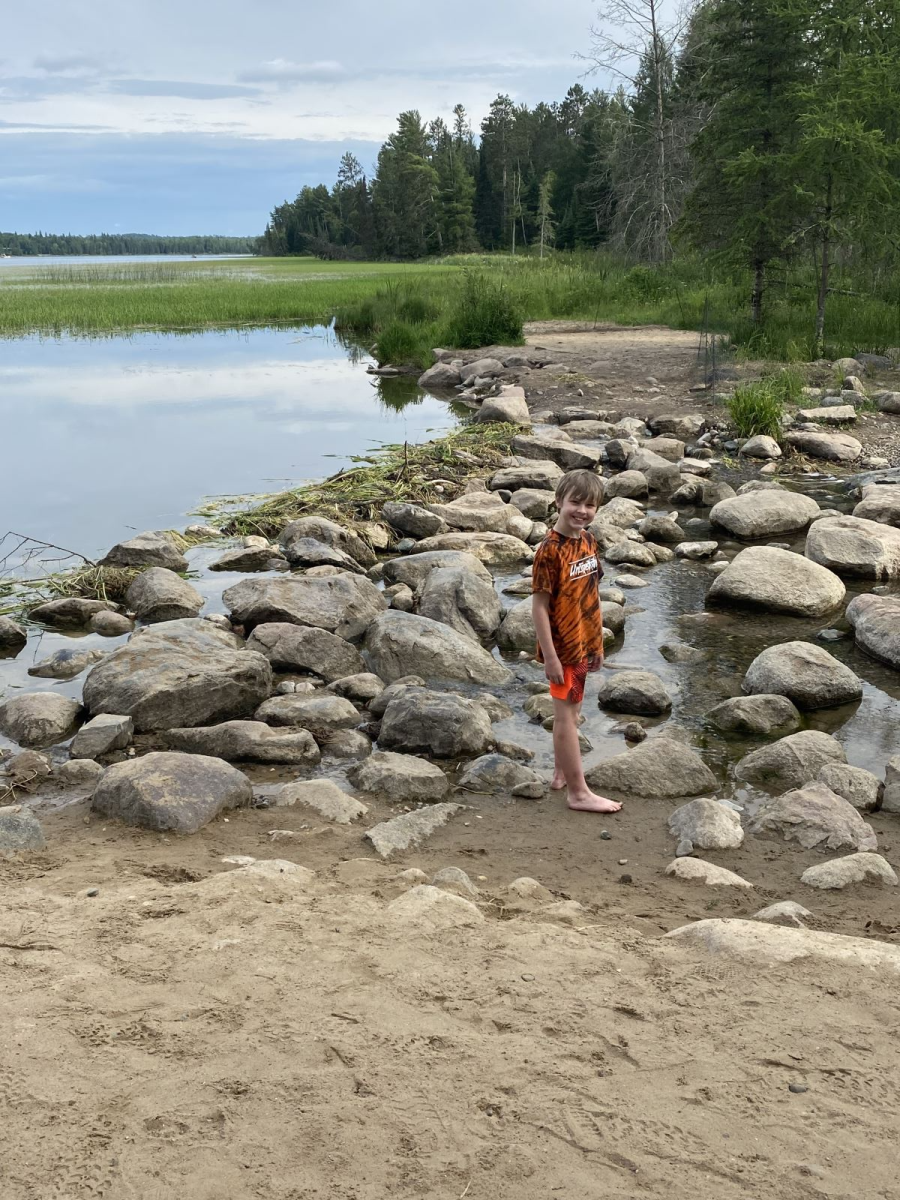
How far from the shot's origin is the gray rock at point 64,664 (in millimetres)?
6133

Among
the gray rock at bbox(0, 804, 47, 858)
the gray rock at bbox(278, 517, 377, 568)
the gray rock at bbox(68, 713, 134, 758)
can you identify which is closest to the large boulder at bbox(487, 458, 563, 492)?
the gray rock at bbox(278, 517, 377, 568)

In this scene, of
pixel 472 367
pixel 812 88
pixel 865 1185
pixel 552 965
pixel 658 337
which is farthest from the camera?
pixel 658 337

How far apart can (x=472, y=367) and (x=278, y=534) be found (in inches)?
397

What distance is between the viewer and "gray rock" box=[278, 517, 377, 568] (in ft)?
28.3

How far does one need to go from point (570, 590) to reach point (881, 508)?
18.2 feet

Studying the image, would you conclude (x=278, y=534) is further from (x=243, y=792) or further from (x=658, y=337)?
(x=658, y=337)

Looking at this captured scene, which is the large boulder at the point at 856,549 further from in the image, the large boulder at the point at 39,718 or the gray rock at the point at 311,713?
the large boulder at the point at 39,718

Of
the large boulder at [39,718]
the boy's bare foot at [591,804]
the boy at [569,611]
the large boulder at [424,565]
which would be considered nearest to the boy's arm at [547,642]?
the boy at [569,611]

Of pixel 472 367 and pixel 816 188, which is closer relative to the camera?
pixel 816 188

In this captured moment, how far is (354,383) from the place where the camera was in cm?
1905

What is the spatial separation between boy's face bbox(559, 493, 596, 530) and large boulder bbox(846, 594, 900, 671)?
2.82m

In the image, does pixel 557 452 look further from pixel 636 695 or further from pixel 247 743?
pixel 247 743

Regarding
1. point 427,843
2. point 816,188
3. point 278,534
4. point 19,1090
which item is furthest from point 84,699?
point 816,188

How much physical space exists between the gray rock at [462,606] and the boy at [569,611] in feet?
6.67
